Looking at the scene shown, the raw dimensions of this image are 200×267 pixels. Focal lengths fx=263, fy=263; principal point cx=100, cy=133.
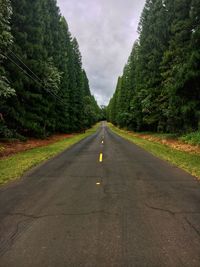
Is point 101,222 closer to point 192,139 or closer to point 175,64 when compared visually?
point 192,139

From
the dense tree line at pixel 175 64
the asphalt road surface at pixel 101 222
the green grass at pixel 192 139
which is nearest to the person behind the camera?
the asphalt road surface at pixel 101 222

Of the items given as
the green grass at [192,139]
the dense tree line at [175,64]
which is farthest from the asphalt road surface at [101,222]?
the dense tree line at [175,64]

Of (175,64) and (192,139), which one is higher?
(175,64)

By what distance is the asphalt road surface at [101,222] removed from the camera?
12.1 feet

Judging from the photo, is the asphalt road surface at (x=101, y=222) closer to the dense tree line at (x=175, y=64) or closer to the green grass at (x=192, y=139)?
the green grass at (x=192, y=139)

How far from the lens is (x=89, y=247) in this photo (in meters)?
3.96

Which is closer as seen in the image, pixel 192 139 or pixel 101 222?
pixel 101 222

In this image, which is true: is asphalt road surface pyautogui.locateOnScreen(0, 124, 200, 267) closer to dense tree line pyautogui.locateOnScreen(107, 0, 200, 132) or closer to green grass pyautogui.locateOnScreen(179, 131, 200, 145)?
green grass pyautogui.locateOnScreen(179, 131, 200, 145)

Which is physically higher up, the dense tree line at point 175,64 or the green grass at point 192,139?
the dense tree line at point 175,64

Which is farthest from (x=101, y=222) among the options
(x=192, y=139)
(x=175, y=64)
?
(x=175, y=64)

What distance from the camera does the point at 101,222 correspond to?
498 centimetres

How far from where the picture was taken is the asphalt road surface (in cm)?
370

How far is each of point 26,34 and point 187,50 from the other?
12.8m

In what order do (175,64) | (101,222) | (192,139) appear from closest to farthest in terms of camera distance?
(101,222) → (192,139) → (175,64)
